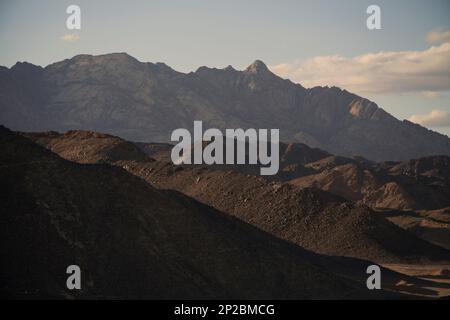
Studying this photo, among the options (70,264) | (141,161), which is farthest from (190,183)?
(70,264)

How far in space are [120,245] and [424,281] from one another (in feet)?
88.7

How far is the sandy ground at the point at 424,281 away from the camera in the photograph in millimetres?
56156

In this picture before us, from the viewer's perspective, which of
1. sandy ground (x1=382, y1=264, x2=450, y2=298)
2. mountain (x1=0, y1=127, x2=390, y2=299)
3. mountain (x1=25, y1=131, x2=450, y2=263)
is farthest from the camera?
mountain (x1=25, y1=131, x2=450, y2=263)

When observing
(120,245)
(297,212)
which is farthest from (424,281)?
(120,245)

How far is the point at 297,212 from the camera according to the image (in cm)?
7406

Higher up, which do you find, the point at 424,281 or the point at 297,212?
the point at 297,212

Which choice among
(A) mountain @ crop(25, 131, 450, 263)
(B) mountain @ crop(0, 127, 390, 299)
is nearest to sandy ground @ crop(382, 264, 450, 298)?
(A) mountain @ crop(25, 131, 450, 263)

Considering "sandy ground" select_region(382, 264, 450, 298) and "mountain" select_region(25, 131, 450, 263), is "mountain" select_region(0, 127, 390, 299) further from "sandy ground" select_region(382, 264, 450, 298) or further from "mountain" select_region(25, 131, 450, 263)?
"mountain" select_region(25, 131, 450, 263)

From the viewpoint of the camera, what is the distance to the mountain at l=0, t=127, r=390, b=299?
136 ft

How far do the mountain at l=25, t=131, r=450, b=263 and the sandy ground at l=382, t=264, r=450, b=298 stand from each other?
84.5 inches

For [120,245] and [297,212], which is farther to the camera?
[297,212]

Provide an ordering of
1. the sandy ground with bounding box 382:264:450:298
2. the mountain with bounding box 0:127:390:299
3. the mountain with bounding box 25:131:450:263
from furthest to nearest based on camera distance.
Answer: the mountain with bounding box 25:131:450:263 < the sandy ground with bounding box 382:264:450:298 < the mountain with bounding box 0:127:390:299

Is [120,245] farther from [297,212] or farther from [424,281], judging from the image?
[297,212]
